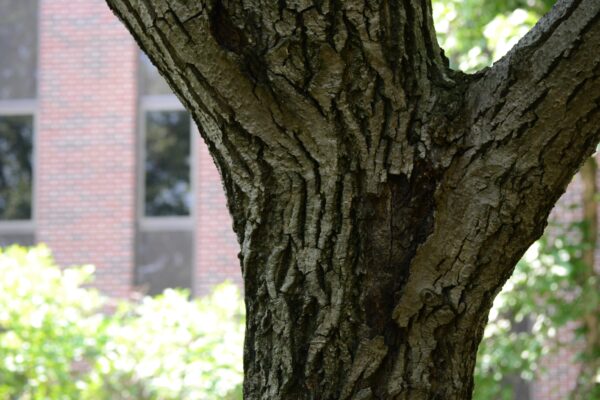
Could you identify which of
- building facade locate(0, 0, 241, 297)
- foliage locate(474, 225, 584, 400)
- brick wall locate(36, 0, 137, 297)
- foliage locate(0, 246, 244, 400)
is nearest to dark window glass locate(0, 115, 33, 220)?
building facade locate(0, 0, 241, 297)

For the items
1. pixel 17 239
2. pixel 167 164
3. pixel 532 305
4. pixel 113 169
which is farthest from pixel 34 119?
→ pixel 532 305

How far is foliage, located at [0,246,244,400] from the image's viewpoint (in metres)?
7.83

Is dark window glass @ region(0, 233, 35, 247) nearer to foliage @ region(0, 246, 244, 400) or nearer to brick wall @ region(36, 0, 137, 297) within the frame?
brick wall @ region(36, 0, 137, 297)

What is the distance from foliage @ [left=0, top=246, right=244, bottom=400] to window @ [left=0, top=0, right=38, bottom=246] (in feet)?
11.7

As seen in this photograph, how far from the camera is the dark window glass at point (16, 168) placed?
1231 centimetres

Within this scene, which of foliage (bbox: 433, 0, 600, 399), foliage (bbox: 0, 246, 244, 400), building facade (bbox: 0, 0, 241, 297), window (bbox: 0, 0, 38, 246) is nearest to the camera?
foliage (bbox: 433, 0, 600, 399)

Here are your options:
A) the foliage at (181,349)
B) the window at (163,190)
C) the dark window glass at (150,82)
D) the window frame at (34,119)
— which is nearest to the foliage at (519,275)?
the foliage at (181,349)

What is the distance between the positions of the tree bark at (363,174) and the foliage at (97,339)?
17.5ft

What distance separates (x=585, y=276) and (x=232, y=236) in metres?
4.82

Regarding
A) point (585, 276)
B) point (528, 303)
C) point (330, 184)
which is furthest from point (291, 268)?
point (585, 276)

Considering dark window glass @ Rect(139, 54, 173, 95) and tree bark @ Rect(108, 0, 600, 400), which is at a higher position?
dark window glass @ Rect(139, 54, 173, 95)

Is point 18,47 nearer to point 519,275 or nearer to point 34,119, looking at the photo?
point 34,119

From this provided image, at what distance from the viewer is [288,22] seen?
2176 millimetres

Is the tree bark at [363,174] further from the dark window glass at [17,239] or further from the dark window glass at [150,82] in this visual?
the dark window glass at [17,239]
